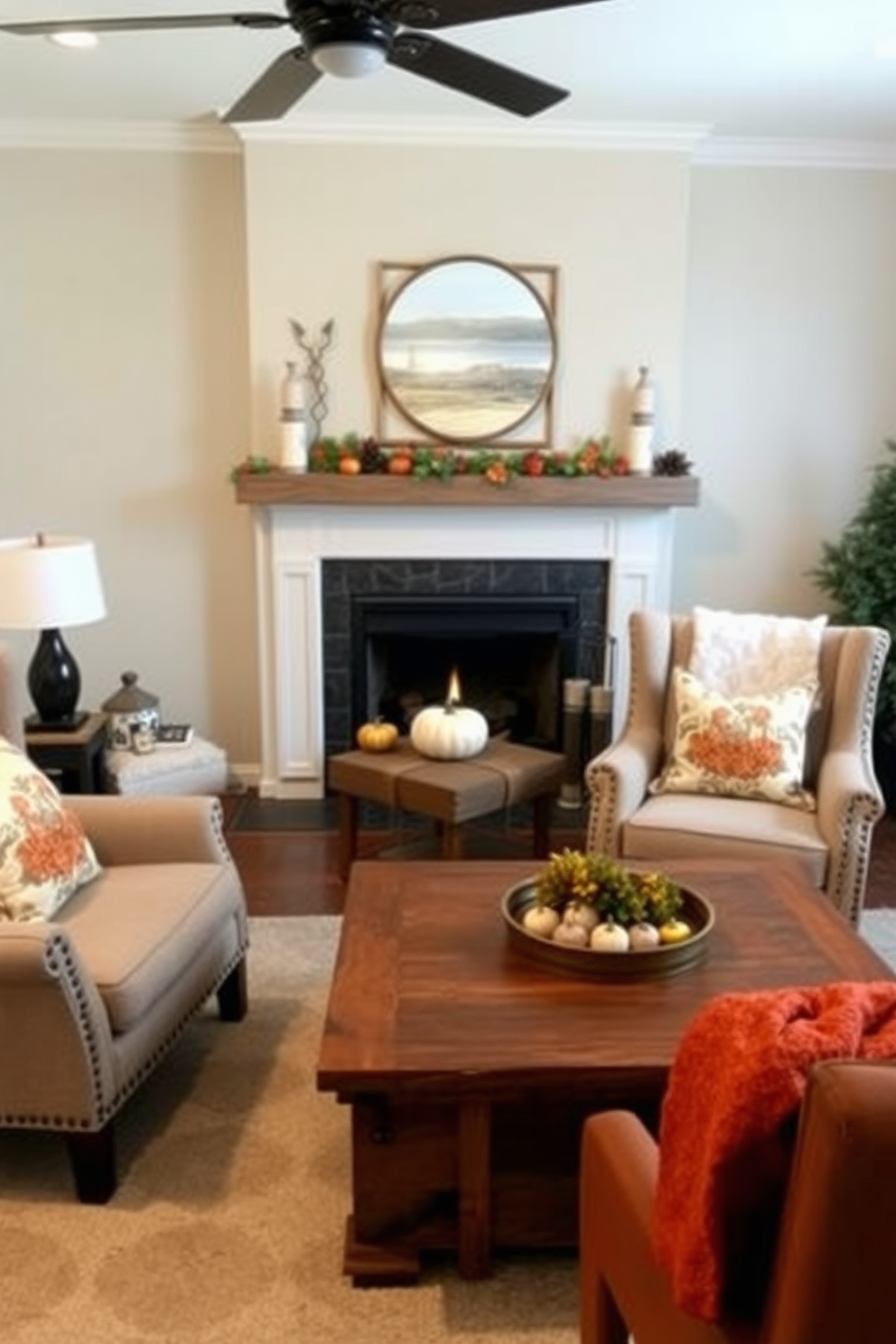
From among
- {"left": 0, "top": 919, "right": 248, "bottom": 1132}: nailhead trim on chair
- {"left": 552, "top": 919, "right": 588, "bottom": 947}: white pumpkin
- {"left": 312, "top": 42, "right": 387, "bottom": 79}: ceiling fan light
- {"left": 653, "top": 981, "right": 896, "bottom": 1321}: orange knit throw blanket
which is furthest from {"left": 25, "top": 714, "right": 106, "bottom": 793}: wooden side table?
{"left": 653, "top": 981, "right": 896, "bottom": 1321}: orange knit throw blanket

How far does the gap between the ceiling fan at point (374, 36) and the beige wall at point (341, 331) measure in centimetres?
184

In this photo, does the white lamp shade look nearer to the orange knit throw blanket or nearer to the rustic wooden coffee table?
the rustic wooden coffee table

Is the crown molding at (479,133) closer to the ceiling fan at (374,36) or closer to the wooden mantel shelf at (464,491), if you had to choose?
the wooden mantel shelf at (464,491)

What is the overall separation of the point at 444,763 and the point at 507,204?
7.33ft

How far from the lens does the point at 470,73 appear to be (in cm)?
234

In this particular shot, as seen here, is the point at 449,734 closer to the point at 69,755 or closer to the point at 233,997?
the point at 233,997

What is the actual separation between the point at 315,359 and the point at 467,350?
0.60 metres

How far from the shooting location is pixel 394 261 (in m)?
4.29

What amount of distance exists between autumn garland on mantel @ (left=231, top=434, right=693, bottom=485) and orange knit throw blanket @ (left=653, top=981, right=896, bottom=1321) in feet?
10.9

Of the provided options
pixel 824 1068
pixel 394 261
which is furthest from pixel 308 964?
pixel 394 261

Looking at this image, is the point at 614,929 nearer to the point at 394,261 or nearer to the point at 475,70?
the point at 475,70

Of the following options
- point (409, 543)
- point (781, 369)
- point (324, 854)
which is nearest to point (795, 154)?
point (781, 369)

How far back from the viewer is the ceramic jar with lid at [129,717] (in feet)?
13.8

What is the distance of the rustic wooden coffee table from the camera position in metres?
1.82
